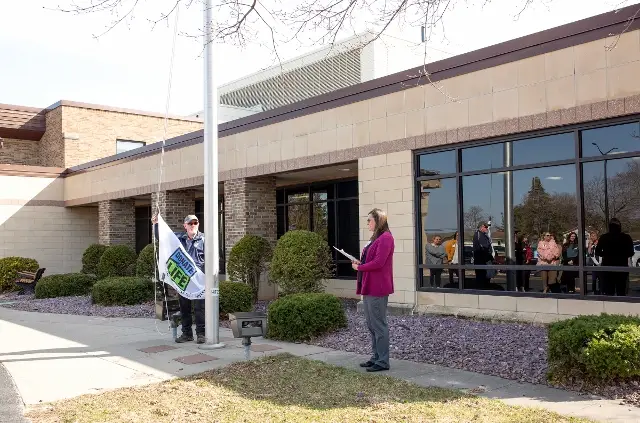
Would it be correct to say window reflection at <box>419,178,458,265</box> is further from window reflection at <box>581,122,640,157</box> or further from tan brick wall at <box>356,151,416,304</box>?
window reflection at <box>581,122,640,157</box>

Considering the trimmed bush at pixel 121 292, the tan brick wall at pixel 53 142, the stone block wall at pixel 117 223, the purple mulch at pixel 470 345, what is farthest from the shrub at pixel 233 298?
the tan brick wall at pixel 53 142

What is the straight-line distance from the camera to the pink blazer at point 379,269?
22.2ft

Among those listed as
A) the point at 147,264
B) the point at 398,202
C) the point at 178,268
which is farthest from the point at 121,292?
the point at 398,202

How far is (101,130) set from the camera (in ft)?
83.3

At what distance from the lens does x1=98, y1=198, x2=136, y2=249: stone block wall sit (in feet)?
64.5

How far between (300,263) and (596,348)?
6588mm

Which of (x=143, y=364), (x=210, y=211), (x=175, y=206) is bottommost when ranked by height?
(x=143, y=364)

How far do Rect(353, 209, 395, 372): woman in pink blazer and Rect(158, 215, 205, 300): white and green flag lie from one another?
9.63ft

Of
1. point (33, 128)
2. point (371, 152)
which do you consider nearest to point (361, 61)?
point (371, 152)

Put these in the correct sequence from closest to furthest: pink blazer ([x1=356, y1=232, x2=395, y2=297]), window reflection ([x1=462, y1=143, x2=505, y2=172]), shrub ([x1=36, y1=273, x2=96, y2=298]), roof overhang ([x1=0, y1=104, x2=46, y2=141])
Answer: pink blazer ([x1=356, y1=232, x2=395, y2=297]), window reflection ([x1=462, y1=143, x2=505, y2=172]), shrub ([x1=36, y1=273, x2=96, y2=298]), roof overhang ([x1=0, y1=104, x2=46, y2=141])

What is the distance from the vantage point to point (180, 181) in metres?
16.1

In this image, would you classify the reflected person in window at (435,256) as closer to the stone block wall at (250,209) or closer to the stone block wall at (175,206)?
the stone block wall at (250,209)

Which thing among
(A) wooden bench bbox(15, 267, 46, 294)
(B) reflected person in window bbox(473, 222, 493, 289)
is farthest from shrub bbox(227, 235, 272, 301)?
(A) wooden bench bbox(15, 267, 46, 294)

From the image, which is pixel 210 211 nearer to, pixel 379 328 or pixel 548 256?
pixel 379 328
